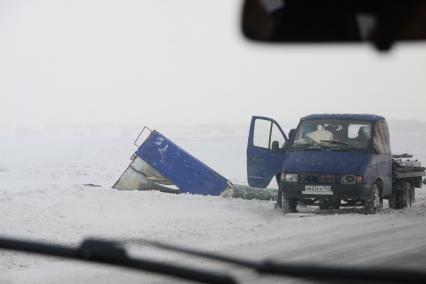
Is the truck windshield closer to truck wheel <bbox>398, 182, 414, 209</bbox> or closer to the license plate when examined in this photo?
the license plate

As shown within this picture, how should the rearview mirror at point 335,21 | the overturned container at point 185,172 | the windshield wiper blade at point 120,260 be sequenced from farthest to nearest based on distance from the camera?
the overturned container at point 185,172, the windshield wiper blade at point 120,260, the rearview mirror at point 335,21

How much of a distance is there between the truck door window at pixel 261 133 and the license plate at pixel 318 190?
1292 millimetres

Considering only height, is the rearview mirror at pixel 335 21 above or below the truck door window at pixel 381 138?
above

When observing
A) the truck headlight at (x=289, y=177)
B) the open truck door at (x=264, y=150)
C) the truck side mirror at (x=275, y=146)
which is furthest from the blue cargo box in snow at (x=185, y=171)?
the truck headlight at (x=289, y=177)

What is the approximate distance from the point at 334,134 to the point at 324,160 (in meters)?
0.70

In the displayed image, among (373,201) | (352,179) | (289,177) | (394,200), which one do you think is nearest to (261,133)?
(289,177)

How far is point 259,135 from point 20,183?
7.38 m

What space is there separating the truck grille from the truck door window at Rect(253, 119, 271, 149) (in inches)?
42.6

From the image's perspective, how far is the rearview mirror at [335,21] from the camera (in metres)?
1.71

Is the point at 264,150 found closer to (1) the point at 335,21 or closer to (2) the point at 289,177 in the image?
(2) the point at 289,177

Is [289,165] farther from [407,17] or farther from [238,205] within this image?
[407,17]

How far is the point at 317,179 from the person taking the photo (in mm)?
13805

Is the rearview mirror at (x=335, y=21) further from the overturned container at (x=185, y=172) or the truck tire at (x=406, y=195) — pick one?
the overturned container at (x=185, y=172)

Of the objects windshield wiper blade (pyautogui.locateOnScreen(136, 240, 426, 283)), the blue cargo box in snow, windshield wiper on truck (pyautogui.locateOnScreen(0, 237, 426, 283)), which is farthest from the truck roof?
windshield wiper blade (pyautogui.locateOnScreen(136, 240, 426, 283))
